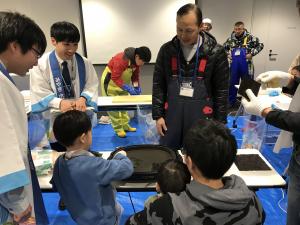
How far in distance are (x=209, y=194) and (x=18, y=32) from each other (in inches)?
31.7

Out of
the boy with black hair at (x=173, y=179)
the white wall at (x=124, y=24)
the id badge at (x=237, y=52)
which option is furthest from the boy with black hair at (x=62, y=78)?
the id badge at (x=237, y=52)

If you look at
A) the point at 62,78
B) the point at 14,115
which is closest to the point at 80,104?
the point at 62,78

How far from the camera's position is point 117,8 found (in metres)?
4.99

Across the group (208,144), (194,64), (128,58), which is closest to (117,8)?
(128,58)

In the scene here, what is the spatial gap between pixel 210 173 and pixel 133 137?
304cm

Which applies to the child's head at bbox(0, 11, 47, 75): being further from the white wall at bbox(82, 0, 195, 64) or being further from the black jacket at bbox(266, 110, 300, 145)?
the white wall at bbox(82, 0, 195, 64)

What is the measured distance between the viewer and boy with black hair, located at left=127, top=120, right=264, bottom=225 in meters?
0.77

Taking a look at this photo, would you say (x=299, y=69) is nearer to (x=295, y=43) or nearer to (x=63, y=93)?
(x=63, y=93)

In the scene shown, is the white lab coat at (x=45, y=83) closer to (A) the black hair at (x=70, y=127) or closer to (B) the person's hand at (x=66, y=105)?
(B) the person's hand at (x=66, y=105)

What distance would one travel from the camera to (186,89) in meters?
1.83

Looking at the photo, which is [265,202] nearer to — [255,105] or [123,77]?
[255,105]

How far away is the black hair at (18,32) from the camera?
90 centimetres

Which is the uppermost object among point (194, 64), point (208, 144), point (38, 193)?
point (194, 64)

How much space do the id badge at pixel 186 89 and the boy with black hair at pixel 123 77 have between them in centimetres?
162
